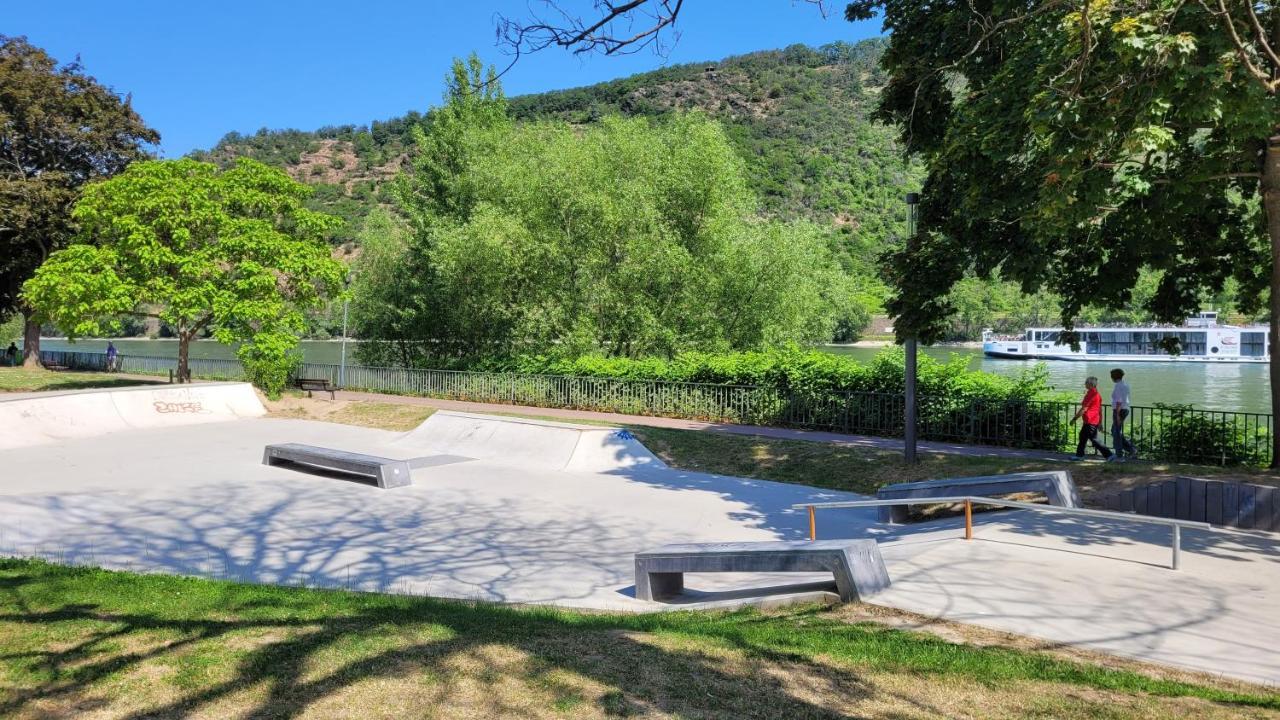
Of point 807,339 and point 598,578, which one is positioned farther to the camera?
point 807,339

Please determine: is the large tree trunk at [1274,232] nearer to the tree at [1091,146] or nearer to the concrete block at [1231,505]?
the tree at [1091,146]

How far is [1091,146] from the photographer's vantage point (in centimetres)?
919

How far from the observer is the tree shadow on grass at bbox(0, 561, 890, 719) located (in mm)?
3967

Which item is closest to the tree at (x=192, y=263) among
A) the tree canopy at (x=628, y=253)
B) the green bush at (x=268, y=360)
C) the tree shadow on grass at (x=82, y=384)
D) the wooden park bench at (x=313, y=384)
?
the green bush at (x=268, y=360)

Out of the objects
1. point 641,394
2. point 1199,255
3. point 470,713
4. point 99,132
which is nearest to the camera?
point 470,713

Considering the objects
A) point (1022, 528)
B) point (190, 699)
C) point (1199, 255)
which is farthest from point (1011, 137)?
point (190, 699)

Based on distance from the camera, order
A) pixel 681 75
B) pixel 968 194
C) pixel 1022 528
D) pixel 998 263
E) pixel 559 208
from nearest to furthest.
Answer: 1. pixel 1022 528
2. pixel 968 194
3. pixel 998 263
4. pixel 559 208
5. pixel 681 75

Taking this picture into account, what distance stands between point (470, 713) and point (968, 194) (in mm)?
10294

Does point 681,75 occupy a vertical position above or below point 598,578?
above

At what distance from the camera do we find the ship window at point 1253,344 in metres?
54.5

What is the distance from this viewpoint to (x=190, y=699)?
391 centimetres

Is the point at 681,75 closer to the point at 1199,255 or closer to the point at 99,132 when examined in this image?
the point at 99,132

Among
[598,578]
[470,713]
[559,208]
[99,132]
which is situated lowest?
[598,578]

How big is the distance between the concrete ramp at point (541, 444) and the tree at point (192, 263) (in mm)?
9576
